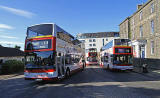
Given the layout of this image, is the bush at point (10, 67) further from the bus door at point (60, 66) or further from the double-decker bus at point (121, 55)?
the double-decker bus at point (121, 55)

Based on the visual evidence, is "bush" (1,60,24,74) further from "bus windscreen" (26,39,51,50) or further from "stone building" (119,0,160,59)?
"stone building" (119,0,160,59)

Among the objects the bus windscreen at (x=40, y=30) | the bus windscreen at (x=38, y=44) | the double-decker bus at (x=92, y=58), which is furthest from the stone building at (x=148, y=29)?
the bus windscreen at (x=38, y=44)

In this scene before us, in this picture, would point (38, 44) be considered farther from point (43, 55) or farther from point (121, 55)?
point (121, 55)

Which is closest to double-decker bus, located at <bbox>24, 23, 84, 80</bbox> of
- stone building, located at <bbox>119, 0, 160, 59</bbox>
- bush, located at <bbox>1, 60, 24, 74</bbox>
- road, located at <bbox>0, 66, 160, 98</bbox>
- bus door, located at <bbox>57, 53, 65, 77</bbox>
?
bus door, located at <bbox>57, 53, 65, 77</bbox>

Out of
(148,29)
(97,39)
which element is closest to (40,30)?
(148,29)

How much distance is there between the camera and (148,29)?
24.7 m

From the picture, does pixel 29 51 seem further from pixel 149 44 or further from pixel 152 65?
pixel 149 44

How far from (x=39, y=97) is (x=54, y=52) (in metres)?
3.65

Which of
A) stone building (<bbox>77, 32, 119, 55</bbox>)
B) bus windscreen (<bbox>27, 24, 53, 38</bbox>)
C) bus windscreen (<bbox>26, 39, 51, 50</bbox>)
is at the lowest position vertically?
bus windscreen (<bbox>26, 39, 51, 50</bbox>)

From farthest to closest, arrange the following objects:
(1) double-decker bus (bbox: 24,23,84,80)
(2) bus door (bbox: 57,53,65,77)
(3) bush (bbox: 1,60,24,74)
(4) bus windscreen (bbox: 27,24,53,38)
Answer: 1. (3) bush (bbox: 1,60,24,74)
2. (2) bus door (bbox: 57,53,65,77)
3. (4) bus windscreen (bbox: 27,24,53,38)
4. (1) double-decker bus (bbox: 24,23,84,80)

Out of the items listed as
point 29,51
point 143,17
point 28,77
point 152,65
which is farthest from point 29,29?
point 143,17

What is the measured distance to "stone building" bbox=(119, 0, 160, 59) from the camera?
21.8m

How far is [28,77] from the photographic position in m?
9.68

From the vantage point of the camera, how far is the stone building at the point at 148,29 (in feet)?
71.6
